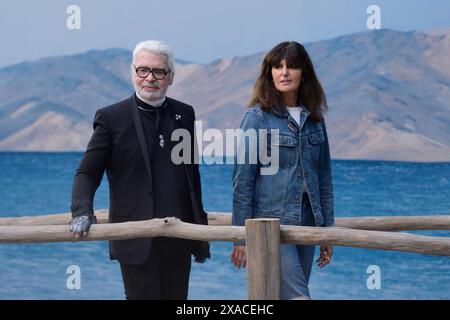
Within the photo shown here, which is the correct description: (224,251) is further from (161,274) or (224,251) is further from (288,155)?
(288,155)

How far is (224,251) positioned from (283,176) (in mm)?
21432

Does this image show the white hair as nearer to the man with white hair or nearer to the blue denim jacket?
the man with white hair

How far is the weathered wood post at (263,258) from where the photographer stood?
12.0 ft

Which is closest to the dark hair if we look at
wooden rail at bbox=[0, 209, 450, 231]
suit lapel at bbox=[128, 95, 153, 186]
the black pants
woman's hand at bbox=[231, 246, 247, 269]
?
suit lapel at bbox=[128, 95, 153, 186]

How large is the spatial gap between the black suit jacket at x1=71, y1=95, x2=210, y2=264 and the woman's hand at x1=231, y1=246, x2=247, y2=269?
19 cm

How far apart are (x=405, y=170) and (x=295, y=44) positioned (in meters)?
27.8

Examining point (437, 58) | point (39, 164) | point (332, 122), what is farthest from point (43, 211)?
point (437, 58)

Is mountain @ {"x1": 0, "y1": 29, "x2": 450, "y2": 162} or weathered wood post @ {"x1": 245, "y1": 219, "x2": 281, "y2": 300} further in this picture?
mountain @ {"x1": 0, "y1": 29, "x2": 450, "y2": 162}

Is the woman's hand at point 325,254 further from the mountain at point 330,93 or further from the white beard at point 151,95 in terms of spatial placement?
the mountain at point 330,93

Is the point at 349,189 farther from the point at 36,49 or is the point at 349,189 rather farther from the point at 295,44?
the point at 295,44

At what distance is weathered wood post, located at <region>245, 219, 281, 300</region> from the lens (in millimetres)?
3648

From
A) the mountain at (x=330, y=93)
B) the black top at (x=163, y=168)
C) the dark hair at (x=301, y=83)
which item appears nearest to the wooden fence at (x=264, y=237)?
the black top at (x=163, y=168)

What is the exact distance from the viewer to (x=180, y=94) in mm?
33906

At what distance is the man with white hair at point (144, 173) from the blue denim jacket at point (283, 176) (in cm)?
31
